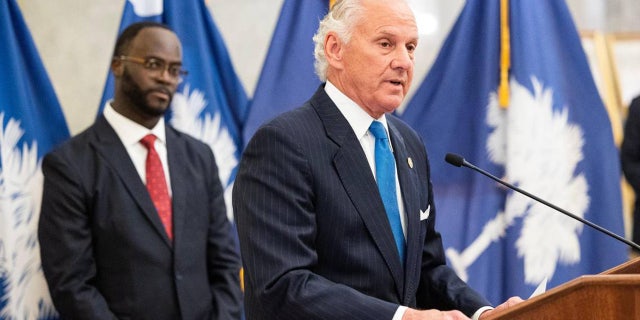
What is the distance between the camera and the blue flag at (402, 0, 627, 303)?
3836 millimetres

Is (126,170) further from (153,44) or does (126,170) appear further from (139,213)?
(153,44)

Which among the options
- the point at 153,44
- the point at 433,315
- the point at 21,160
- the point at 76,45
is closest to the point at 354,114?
the point at 433,315

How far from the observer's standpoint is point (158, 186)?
3.23 metres

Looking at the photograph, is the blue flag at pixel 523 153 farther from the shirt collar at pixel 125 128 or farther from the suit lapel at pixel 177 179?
the shirt collar at pixel 125 128

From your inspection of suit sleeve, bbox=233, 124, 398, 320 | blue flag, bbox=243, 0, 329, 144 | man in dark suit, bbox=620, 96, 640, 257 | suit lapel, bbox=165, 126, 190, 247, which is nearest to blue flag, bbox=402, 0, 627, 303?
man in dark suit, bbox=620, 96, 640, 257

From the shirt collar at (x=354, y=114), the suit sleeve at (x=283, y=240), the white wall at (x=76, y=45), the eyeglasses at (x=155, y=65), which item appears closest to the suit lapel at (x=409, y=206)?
the shirt collar at (x=354, y=114)

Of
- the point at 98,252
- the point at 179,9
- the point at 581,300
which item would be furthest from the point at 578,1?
the point at 581,300

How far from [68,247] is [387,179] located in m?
1.43

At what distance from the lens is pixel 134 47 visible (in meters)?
3.39

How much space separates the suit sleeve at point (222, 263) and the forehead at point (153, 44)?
51 cm

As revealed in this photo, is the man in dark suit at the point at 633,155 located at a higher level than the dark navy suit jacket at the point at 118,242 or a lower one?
higher

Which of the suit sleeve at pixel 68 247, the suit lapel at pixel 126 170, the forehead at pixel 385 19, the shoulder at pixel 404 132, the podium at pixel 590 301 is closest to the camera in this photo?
the podium at pixel 590 301

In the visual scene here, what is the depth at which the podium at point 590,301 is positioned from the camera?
4.85 feet

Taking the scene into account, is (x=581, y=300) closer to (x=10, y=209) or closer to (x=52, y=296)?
(x=52, y=296)
